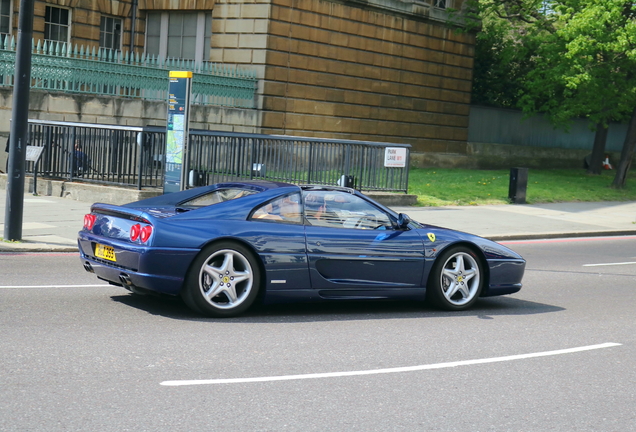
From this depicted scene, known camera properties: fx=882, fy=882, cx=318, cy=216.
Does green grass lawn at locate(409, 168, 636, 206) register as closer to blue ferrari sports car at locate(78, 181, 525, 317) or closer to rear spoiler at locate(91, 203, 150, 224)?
blue ferrari sports car at locate(78, 181, 525, 317)

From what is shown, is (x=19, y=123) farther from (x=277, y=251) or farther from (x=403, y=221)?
(x=403, y=221)

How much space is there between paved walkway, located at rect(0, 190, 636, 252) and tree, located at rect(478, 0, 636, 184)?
5.14 metres

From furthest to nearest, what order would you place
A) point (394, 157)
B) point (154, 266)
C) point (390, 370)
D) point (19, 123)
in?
point (394, 157) < point (19, 123) < point (154, 266) < point (390, 370)

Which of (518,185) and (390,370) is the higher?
(518,185)

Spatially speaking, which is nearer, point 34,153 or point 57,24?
point 34,153

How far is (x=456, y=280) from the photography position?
354 inches

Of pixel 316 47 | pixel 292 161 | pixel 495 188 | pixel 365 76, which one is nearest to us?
pixel 292 161

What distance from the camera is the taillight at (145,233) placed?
7.57 m

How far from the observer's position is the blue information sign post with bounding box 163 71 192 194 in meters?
14.2

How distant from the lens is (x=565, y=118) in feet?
99.1

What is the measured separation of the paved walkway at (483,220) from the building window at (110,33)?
41.4 ft

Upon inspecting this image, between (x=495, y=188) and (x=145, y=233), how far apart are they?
63.3 feet

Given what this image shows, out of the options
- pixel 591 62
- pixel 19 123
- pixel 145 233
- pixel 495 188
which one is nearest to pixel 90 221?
pixel 145 233

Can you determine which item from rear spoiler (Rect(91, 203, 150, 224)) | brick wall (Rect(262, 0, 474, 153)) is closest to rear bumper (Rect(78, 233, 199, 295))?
rear spoiler (Rect(91, 203, 150, 224))
